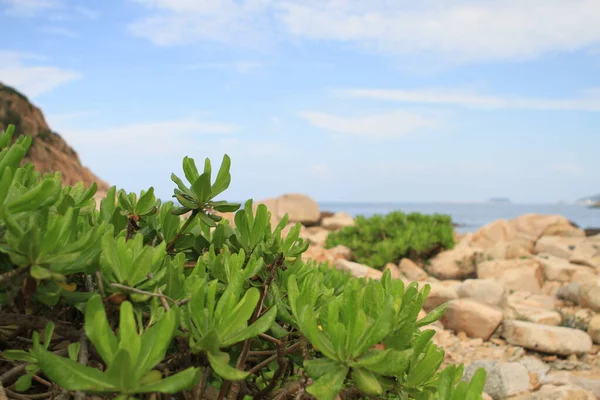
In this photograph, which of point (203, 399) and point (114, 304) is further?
point (203, 399)

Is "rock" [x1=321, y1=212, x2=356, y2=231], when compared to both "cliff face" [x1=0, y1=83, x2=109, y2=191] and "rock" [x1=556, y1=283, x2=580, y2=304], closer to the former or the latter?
"rock" [x1=556, y1=283, x2=580, y2=304]

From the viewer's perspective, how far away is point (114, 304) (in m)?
1.23

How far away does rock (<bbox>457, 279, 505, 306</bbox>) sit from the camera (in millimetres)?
8484

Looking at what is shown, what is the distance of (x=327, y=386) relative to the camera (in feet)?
3.76

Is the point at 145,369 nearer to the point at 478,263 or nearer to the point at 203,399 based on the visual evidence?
the point at 203,399

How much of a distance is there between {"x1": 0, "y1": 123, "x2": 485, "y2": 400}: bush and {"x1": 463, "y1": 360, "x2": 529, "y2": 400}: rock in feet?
14.9

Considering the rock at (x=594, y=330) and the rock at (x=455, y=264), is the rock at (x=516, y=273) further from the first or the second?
the rock at (x=594, y=330)

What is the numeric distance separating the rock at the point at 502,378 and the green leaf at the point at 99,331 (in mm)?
5130

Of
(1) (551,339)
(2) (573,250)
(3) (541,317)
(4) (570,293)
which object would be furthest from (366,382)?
(2) (573,250)

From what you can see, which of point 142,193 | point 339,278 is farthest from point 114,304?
point 339,278

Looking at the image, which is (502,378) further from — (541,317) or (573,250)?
(573,250)

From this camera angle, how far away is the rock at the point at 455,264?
11602 mm

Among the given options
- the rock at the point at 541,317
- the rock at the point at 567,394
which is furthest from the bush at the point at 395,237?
the rock at the point at 567,394

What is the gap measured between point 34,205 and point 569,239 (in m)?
18.5
